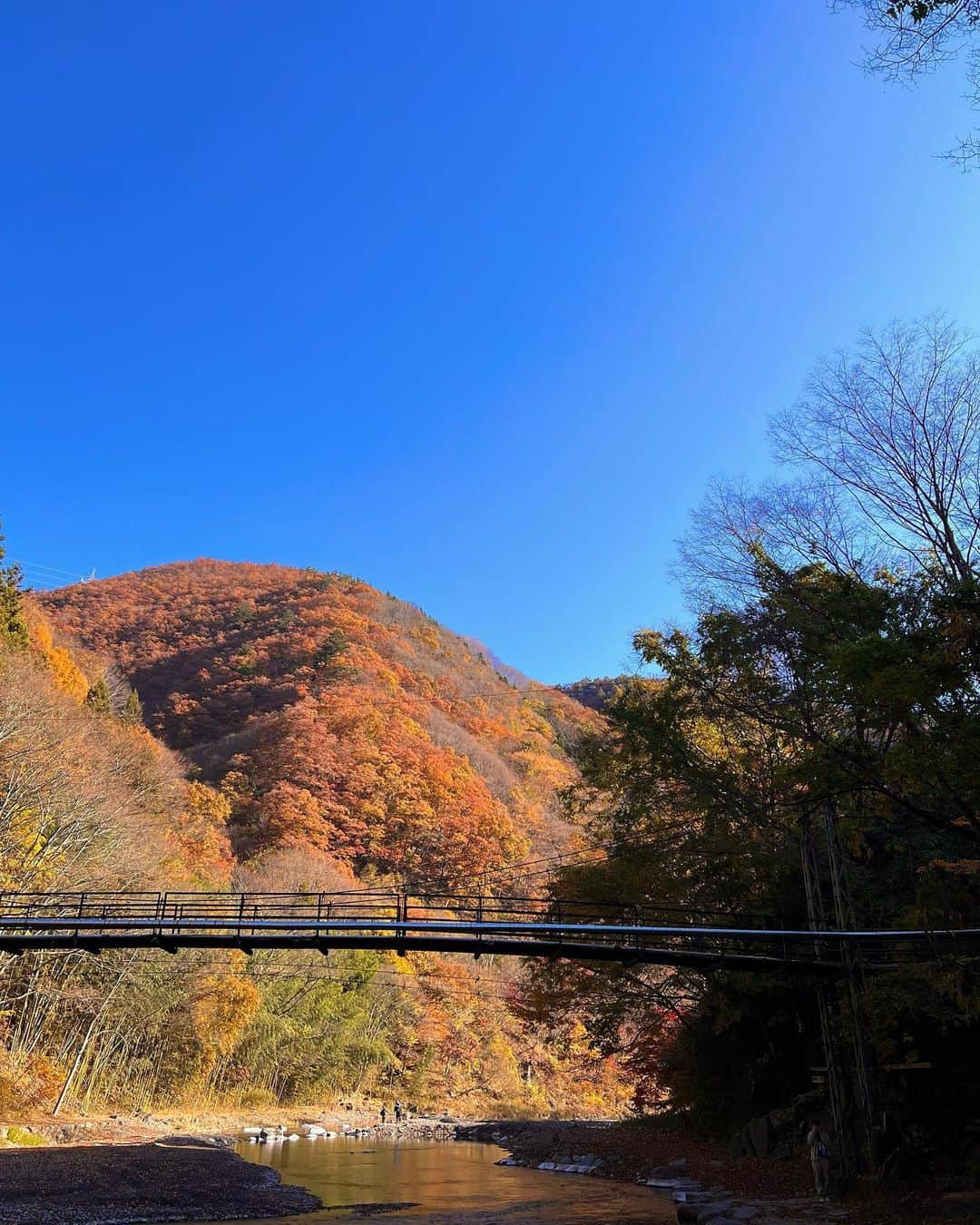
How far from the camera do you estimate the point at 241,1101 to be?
2981cm

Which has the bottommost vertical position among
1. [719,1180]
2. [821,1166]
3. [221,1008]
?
[719,1180]

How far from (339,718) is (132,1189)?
3272 centimetres

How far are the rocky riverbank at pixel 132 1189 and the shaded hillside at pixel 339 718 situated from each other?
17433 millimetres

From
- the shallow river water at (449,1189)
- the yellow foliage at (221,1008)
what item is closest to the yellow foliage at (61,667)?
the yellow foliage at (221,1008)

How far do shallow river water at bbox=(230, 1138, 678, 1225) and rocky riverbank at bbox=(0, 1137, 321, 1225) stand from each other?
90 centimetres

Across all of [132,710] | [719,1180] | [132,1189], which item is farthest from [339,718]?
[719,1180]

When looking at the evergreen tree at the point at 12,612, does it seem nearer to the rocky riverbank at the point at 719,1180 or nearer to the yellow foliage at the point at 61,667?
the yellow foliage at the point at 61,667

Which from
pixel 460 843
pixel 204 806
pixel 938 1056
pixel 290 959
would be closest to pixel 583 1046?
pixel 460 843

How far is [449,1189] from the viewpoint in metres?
17.2

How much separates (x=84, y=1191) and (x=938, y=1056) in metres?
13.5

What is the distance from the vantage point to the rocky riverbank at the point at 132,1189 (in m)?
12.9

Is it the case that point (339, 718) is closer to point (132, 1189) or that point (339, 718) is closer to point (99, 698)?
point (99, 698)

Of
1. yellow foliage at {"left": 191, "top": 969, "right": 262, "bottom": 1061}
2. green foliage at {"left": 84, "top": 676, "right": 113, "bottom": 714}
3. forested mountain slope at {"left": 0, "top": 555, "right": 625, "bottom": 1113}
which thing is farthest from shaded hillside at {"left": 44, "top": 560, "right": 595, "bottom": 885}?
yellow foliage at {"left": 191, "top": 969, "right": 262, "bottom": 1061}

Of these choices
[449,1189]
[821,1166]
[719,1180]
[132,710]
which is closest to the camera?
[821,1166]
